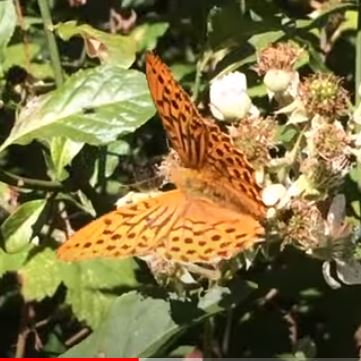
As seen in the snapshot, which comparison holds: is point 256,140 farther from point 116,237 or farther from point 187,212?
point 116,237

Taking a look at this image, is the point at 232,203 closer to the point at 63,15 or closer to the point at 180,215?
the point at 180,215

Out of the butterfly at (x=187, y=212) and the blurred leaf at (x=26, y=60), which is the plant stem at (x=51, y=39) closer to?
the blurred leaf at (x=26, y=60)

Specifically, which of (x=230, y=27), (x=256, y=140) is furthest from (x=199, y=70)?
(x=256, y=140)

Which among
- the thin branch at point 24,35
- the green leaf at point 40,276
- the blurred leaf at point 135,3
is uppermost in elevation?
the blurred leaf at point 135,3

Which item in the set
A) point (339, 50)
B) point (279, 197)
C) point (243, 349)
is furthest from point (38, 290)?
point (339, 50)

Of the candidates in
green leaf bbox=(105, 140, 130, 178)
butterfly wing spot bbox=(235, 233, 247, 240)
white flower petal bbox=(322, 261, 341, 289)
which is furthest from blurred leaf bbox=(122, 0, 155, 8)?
butterfly wing spot bbox=(235, 233, 247, 240)

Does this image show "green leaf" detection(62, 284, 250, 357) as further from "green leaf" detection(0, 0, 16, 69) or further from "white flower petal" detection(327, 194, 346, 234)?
"green leaf" detection(0, 0, 16, 69)

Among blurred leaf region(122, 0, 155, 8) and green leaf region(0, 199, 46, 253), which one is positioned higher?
blurred leaf region(122, 0, 155, 8)

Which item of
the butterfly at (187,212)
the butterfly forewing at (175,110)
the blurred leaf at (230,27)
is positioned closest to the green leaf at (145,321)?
the butterfly at (187,212)

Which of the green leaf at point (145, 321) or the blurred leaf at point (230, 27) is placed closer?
the green leaf at point (145, 321)
